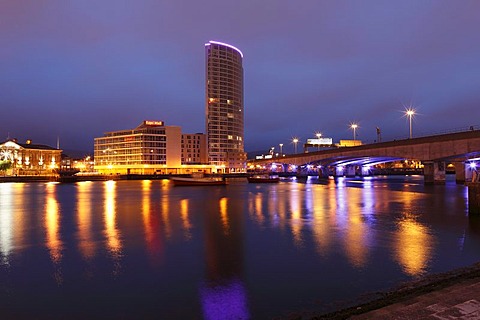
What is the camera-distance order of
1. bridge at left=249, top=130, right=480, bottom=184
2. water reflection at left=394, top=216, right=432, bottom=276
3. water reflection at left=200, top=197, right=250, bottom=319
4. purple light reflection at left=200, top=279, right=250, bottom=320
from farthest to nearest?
1. bridge at left=249, top=130, right=480, bottom=184
2. water reflection at left=394, top=216, right=432, bottom=276
3. water reflection at left=200, top=197, right=250, bottom=319
4. purple light reflection at left=200, top=279, right=250, bottom=320

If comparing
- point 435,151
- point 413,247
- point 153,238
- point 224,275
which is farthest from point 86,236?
point 435,151

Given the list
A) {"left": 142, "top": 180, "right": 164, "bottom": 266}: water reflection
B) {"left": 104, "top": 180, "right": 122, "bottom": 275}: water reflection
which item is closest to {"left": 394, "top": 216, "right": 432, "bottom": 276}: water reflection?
{"left": 142, "top": 180, "right": 164, "bottom": 266}: water reflection

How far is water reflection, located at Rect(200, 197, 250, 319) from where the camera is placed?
11.0m

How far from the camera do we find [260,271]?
1533 centimetres

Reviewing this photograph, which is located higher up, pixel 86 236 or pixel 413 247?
pixel 86 236

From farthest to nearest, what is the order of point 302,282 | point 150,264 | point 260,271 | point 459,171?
point 459,171
point 150,264
point 260,271
point 302,282

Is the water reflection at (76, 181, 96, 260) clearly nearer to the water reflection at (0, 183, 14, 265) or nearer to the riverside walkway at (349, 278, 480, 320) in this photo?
the water reflection at (0, 183, 14, 265)

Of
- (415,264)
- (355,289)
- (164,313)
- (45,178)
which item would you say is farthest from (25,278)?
(45,178)

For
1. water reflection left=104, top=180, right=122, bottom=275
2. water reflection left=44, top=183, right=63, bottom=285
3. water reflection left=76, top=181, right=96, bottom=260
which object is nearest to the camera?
water reflection left=44, top=183, right=63, bottom=285

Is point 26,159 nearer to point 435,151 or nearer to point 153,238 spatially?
point 435,151

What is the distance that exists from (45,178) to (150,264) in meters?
150

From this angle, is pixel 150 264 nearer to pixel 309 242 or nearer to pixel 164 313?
pixel 164 313

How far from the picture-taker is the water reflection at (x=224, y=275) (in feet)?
36.0

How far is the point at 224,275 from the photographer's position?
1480cm
